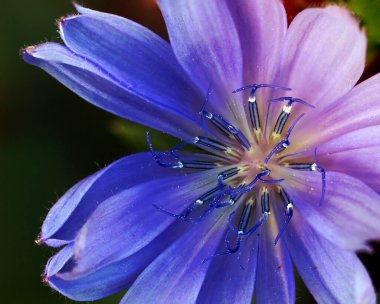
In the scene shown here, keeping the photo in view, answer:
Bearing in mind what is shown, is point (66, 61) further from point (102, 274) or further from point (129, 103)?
point (102, 274)

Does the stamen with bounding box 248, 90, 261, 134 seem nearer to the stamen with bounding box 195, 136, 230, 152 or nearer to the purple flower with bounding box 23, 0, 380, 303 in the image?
the purple flower with bounding box 23, 0, 380, 303

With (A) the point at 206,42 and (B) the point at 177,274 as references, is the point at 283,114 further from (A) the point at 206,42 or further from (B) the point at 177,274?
(B) the point at 177,274

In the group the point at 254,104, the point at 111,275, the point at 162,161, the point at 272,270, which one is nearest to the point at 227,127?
the point at 254,104

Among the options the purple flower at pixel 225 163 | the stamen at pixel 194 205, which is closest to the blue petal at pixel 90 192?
the purple flower at pixel 225 163

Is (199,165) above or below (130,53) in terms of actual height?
below

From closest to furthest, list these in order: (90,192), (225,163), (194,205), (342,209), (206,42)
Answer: (342,209)
(206,42)
(90,192)
(194,205)
(225,163)

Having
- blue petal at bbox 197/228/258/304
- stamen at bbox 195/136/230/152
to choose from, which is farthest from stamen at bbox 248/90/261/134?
blue petal at bbox 197/228/258/304

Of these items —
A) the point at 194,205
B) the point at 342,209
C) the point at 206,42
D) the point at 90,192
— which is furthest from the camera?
the point at 194,205
